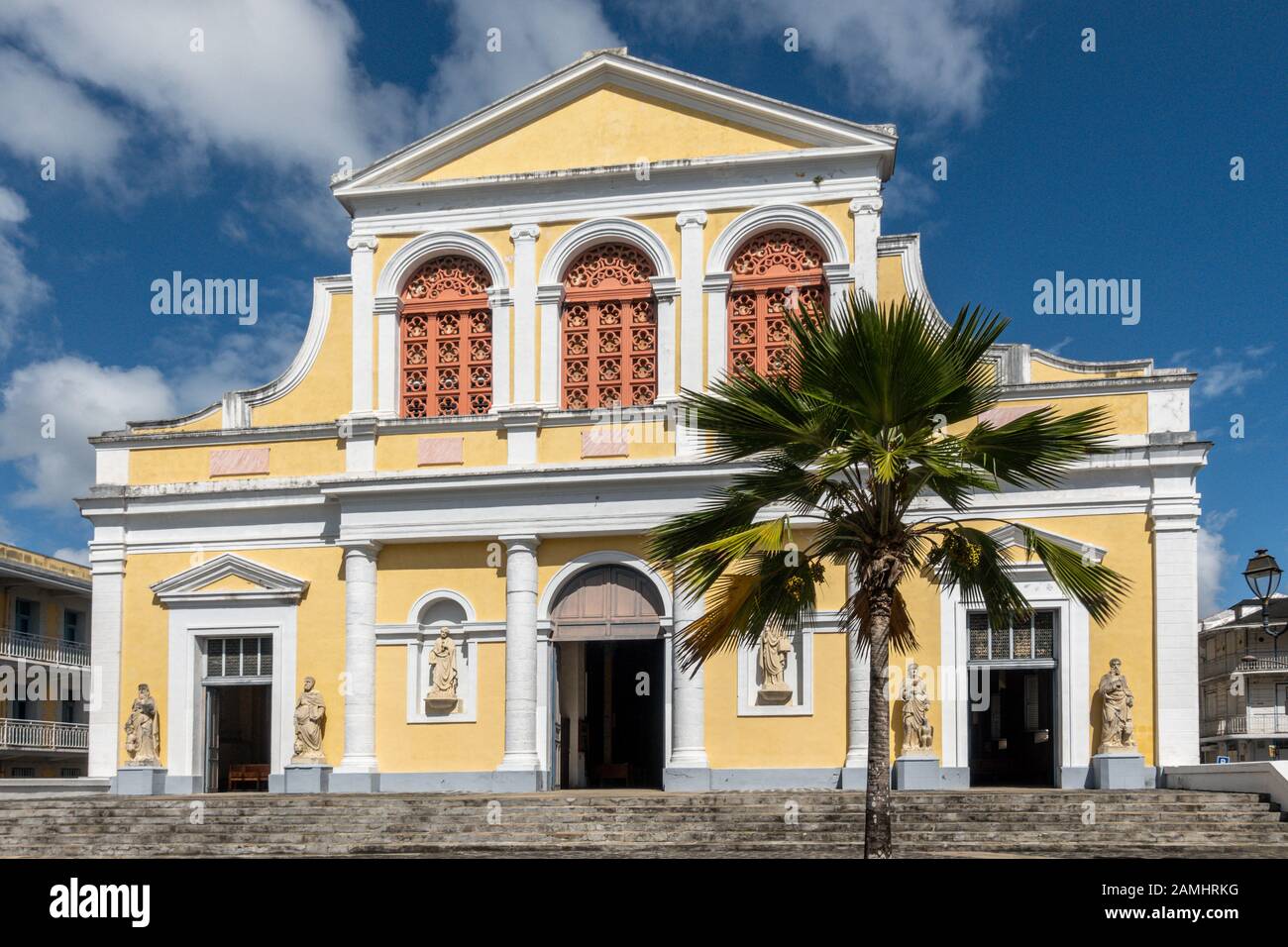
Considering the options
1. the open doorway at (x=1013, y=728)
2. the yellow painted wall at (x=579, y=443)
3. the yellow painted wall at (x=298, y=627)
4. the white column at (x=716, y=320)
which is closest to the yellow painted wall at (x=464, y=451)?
the yellow painted wall at (x=579, y=443)

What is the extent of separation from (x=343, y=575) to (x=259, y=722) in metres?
8.67

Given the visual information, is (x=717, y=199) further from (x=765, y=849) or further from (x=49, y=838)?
(x=49, y=838)

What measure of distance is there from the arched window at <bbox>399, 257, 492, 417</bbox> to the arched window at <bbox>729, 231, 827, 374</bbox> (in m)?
4.50

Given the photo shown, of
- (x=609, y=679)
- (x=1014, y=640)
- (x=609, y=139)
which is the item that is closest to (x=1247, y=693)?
(x=609, y=679)

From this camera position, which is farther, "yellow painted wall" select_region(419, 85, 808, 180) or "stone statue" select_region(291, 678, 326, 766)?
"yellow painted wall" select_region(419, 85, 808, 180)

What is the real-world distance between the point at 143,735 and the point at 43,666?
18352 millimetres

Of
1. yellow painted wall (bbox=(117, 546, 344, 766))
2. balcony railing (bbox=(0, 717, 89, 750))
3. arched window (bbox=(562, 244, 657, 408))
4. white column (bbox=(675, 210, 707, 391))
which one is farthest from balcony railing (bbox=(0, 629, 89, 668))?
white column (bbox=(675, 210, 707, 391))

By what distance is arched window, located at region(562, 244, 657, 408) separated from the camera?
82.1 feet

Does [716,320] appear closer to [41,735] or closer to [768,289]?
[768,289]

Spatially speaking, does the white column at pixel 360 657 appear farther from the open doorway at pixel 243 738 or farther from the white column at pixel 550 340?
the white column at pixel 550 340

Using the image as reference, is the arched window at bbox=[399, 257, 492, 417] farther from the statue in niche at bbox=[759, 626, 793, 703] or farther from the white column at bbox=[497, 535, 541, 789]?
the statue in niche at bbox=[759, 626, 793, 703]

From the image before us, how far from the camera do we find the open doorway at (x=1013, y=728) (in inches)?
1094

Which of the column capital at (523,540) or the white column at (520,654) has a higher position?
the column capital at (523,540)

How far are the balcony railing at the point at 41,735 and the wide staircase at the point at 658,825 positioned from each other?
17503 millimetres
